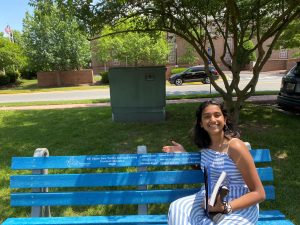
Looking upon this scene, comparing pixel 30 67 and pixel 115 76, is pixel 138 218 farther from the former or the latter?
pixel 30 67

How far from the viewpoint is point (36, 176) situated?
296 centimetres

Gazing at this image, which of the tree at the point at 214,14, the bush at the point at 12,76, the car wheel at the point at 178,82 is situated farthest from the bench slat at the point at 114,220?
the bush at the point at 12,76

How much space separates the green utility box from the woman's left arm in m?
5.81

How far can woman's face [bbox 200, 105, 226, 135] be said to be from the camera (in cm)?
263

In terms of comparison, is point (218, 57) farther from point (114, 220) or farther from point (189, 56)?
point (114, 220)

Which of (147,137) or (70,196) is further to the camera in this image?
(147,137)

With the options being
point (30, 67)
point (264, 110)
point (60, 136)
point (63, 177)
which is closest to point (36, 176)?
point (63, 177)

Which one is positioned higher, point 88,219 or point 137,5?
point 137,5

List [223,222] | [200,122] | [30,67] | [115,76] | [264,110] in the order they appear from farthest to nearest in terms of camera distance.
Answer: [30,67]
[264,110]
[115,76]
[200,122]
[223,222]

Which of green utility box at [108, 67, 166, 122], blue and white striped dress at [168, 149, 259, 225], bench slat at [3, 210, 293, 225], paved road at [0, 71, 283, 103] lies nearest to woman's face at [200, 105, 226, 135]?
blue and white striped dress at [168, 149, 259, 225]

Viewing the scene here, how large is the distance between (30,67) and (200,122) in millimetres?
32879

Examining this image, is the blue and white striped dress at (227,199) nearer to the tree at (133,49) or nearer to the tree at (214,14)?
the tree at (214,14)

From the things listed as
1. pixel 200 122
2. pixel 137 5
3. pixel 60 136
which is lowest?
pixel 60 136

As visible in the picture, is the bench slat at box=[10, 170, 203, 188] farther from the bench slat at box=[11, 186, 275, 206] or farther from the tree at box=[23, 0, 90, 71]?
the tree at box=[23, 0, 90, 71]
